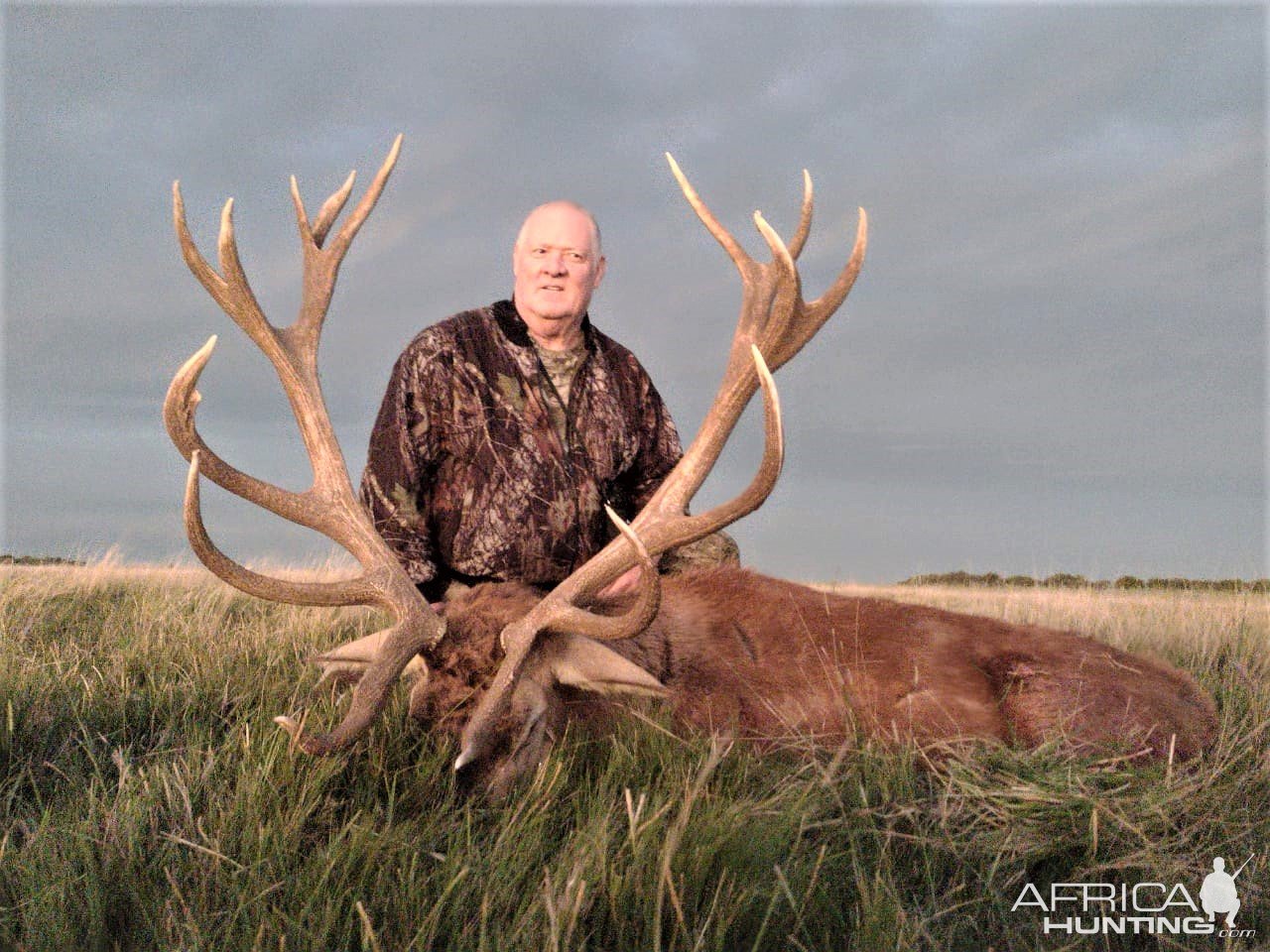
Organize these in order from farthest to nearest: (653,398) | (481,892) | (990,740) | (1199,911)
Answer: (653,398)
(990,740)
(1199,911)
(481,892)

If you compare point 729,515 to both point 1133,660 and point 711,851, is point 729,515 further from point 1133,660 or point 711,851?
point 1133,660

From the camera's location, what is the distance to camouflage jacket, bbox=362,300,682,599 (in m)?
5.18

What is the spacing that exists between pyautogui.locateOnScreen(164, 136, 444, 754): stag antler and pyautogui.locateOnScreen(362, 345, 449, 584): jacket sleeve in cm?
115

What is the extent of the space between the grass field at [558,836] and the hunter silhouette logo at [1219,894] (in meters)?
0.04

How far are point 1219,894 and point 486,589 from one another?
8.36ft

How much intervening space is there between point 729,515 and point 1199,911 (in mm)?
1792

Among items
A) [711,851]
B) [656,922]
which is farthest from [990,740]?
[656,922]

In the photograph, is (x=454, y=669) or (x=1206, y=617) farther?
(x=1206, y=617)

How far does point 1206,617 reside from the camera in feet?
28.5

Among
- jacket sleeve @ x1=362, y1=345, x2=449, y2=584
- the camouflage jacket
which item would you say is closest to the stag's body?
the camouflage jacket

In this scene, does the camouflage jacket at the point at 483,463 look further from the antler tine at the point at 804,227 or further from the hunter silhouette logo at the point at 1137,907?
the hunter silhouette logo at the point at 1137,907

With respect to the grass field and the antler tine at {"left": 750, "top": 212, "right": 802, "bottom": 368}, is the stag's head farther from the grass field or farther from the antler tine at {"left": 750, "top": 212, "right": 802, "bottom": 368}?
the grass field

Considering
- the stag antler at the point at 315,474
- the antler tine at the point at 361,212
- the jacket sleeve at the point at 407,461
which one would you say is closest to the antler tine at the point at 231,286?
the stag antler at the point at 315,474

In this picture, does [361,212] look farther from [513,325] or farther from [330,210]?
[513,325]
